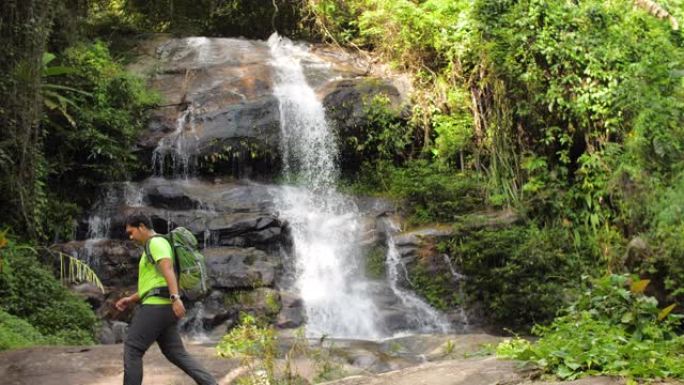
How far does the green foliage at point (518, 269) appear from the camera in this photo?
10711 millimetres

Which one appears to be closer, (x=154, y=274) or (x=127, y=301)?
(x=154, y=274)

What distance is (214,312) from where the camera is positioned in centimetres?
1032

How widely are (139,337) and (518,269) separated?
23.4 feet

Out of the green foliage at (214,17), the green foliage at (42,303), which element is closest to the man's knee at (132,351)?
the green foliage at (42,303)

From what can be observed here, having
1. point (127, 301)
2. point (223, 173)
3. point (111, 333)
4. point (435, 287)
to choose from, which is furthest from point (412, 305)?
point (127, 301)

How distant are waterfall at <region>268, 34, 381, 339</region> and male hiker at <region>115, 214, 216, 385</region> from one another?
15.0 ft

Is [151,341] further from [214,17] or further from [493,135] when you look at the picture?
[214,17]

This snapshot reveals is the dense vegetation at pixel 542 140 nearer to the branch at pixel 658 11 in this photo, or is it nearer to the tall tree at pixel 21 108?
the branch at pixel 658 11

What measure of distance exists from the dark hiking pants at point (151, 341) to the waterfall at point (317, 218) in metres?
4.56

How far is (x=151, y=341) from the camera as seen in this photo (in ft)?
16.9

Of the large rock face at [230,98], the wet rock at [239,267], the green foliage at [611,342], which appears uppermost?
the large rock face at [230,98]

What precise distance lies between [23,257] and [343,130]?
6.79m

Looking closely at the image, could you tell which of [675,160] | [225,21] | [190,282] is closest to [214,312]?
[190,282]

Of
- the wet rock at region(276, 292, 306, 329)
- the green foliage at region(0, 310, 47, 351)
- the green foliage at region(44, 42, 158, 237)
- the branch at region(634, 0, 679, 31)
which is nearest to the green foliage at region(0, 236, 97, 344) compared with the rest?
the green foliage at region(0, 310, 47, 351)
